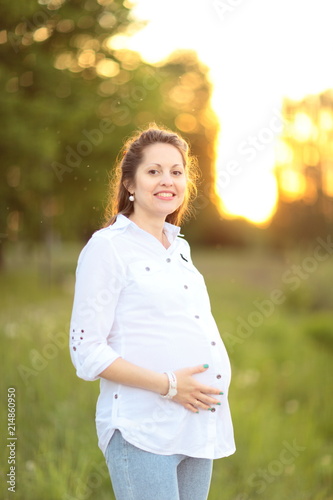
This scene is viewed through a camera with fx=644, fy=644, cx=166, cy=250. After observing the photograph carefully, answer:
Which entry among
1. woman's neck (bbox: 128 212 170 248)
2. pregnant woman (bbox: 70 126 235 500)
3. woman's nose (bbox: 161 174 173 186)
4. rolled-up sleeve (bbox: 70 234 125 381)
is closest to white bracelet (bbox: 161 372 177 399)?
pregnant woman (bbox: 70 126 235 500)

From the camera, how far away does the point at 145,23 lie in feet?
30.2

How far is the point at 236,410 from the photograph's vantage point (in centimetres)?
529

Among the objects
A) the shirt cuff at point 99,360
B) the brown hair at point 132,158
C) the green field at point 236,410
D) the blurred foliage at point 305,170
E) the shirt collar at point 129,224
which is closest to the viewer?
the shirt cuff at point 99,360

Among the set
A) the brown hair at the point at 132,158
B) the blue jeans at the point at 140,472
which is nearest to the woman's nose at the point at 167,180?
the brown hair at the point at 132,158

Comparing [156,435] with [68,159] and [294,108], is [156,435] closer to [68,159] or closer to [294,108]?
[68,159]

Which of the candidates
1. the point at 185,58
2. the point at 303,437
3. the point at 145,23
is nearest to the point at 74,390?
the point at 303,437

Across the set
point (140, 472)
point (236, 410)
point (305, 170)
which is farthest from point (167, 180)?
point (305, 170)

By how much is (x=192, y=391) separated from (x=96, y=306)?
365mm

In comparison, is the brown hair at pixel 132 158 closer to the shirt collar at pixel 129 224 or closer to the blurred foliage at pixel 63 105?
the shirt collar at pixel 129 224

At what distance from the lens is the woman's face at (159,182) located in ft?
6.27

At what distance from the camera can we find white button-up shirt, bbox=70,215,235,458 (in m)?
1.74

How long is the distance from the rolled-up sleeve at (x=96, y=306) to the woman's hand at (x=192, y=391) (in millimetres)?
202

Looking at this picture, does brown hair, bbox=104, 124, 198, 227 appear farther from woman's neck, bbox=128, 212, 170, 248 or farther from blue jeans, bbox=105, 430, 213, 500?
blue jeans, bbox=105, 430, 213, 500

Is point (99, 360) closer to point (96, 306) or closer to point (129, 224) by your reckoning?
point (96, 306)
